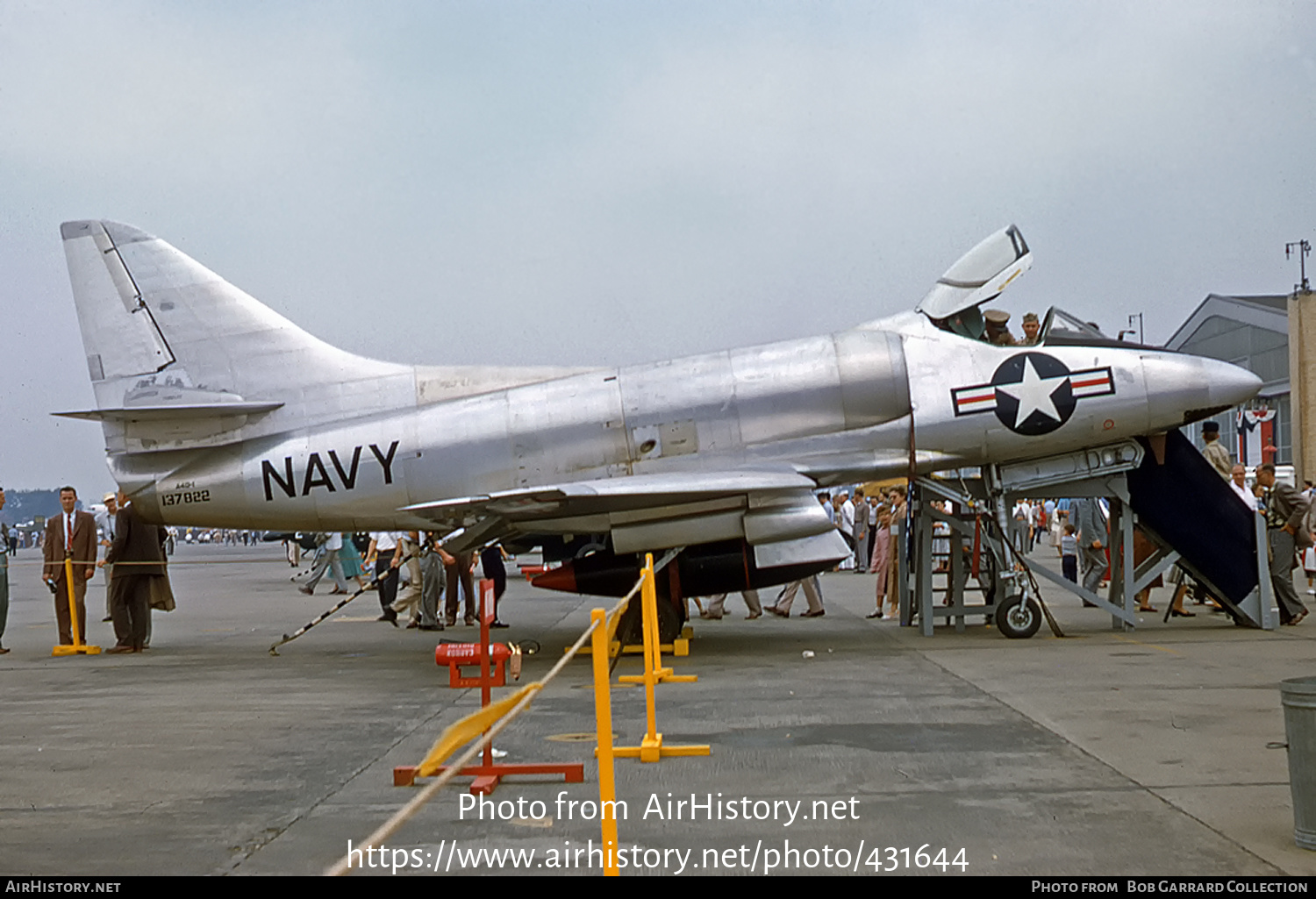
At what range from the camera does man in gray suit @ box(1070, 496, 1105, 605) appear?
16.1 m

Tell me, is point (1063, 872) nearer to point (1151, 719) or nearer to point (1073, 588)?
point (1151, 719)

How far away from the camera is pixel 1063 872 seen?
190 inches

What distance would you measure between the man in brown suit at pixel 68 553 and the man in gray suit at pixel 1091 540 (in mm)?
12571

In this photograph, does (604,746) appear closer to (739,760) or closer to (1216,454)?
(739,760)

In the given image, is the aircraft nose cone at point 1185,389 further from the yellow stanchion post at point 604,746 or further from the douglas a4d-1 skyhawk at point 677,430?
the yellow stanchion post at point 604,746

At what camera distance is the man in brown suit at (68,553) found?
14859 mm

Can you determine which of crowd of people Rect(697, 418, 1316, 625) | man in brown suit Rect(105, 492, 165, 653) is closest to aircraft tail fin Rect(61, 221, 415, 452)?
man in brown suit Rect(105, 492, 165, 653)

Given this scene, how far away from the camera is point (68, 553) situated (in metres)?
15.0

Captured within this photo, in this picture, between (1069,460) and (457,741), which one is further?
(1069,460)

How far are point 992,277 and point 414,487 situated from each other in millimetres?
6604

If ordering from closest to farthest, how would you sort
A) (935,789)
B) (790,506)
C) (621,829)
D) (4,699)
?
1. (621,829)
2. (935,789)
3. (4,699)
4. (790,506)

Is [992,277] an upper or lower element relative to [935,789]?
upper

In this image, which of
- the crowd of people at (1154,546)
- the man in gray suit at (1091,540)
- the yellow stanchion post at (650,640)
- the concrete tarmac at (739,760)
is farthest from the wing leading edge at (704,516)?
the man in gray suit at (1091,540)
